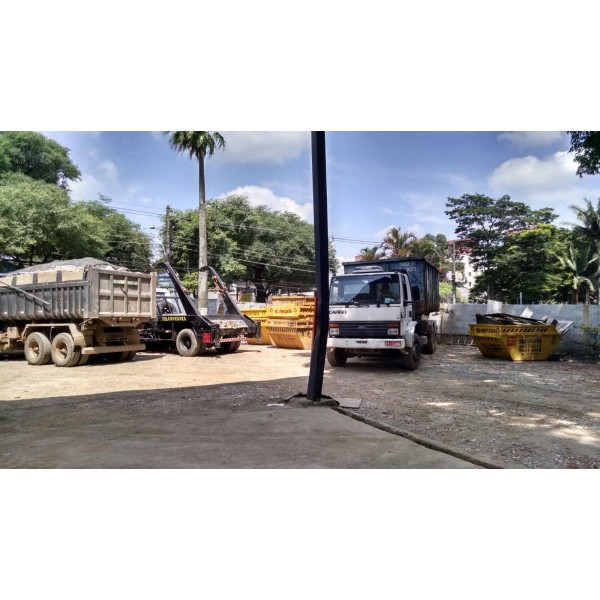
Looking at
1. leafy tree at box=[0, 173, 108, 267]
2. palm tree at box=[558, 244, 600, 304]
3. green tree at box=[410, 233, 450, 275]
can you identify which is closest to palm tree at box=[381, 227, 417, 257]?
green tree at box=[410, 233, 450, 275]

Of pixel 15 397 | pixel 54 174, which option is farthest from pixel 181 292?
pixel 54 174

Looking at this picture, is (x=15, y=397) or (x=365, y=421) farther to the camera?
(x=15, y=397)

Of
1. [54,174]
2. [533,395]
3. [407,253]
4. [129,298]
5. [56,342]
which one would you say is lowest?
[533,395]

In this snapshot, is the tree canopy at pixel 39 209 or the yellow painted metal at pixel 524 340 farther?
the tree canopy at pixel 39 209

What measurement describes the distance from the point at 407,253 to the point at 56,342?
24208mm

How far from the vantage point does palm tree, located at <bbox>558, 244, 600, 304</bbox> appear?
109 feet

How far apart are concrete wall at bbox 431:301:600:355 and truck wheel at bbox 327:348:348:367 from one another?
7.03m

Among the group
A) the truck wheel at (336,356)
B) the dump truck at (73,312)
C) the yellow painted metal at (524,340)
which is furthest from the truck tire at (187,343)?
the yellow painted metal at (524,340)

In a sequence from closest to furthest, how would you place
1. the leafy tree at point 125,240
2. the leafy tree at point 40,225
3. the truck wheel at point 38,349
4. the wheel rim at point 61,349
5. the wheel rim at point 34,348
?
the wheel rim at point 61,349 → the truck wheel at point 38,349 → the wheel rim at point 34,348 → the leafy tree at point 40,225 → the leafy tree at point 125,240

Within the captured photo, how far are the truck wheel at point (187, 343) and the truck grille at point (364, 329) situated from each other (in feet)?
15.9

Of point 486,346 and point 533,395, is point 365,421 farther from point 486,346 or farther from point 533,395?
point 486,346

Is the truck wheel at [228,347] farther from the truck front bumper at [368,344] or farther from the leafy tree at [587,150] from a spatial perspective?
the leafy tree at [587,150]

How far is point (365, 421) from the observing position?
5648 millimetres

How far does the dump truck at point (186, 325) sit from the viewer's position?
13.3 m
